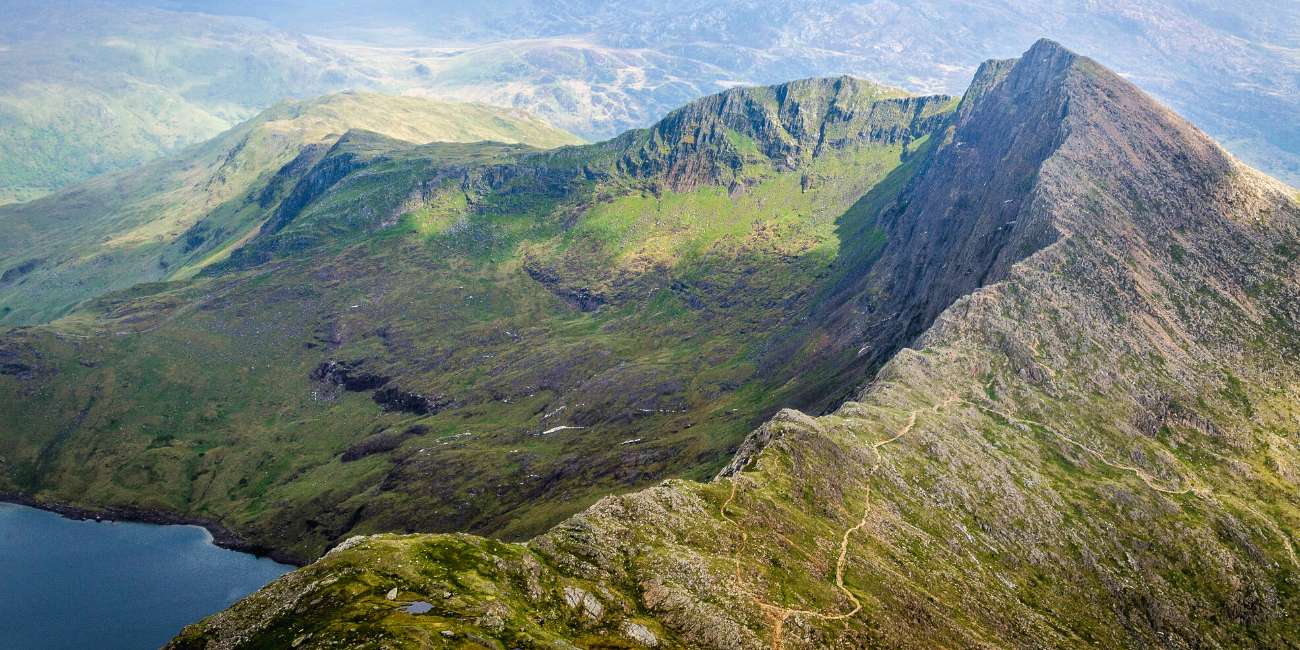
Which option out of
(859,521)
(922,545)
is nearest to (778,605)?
(859,521)

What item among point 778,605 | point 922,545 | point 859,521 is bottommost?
point 922,545

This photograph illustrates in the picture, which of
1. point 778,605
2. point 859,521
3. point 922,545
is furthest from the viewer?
point 922,545

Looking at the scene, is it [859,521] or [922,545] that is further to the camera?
[922,545]

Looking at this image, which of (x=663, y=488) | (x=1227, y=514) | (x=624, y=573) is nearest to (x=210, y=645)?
(x=624, y=573)

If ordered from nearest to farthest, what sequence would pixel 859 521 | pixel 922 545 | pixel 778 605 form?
1. pixel 778 605
2. pixel 859 521
3. pixel 922 545

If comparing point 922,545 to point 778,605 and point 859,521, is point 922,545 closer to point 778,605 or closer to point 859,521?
point 859,521

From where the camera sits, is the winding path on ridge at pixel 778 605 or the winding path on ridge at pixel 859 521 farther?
the winding path on ridge at pixel 859 521

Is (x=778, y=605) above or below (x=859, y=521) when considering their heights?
above

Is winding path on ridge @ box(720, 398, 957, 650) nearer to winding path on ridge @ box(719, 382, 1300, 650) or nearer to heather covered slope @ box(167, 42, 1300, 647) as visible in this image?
winding path on ridge @ box(719, 382, 1300, 650)

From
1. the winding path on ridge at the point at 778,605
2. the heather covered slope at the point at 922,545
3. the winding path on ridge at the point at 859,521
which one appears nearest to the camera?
the heather covered slope at the point at 922,545

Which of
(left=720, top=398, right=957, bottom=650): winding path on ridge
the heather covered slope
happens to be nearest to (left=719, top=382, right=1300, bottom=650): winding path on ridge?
(left=720, top=398, right=957, bottom=650): winding path on ridge

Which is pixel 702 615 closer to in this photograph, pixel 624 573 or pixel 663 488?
pixel 624 573

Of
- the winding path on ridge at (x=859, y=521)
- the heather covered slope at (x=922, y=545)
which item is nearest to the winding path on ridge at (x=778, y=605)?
the winding path on ridge at (x=859, y=521)

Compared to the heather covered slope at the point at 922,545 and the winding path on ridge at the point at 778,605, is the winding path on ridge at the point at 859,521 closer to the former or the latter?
the winding path on ridge at the point at 778,605
